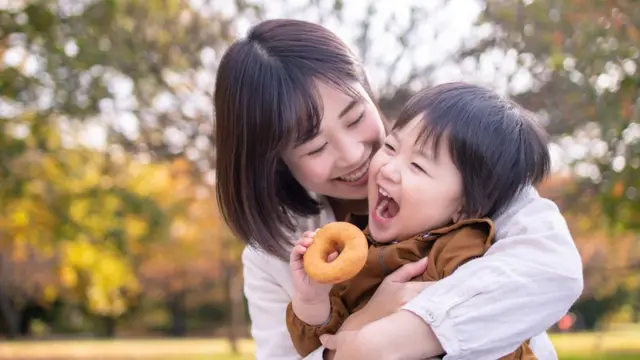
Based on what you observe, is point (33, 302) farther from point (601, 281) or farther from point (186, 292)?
point (601, 281)

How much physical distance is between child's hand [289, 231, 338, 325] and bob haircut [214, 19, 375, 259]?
14.9 inches

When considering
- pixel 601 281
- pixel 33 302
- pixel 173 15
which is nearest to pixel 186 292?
pixel 33 302

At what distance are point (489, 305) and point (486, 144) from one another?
417 millimetres

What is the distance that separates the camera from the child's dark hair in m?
2.05

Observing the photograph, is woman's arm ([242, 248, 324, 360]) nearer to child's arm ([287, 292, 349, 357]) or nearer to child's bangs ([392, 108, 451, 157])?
child's arm ([287, 292, 349, 357])

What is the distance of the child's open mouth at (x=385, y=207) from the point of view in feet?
7.02

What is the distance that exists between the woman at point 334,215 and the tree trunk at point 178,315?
103 ft

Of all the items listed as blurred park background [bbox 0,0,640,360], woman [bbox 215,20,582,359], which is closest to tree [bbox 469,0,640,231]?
blurred park background [bbox 0,0,640,360]

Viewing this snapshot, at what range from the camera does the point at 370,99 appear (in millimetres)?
2457

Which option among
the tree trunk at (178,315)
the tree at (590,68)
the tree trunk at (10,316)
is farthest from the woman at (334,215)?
the tree trunk at (178,315)

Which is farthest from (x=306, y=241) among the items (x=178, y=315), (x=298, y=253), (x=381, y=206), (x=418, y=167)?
(x=178, y=315)

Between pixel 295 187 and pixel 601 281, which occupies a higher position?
pixel 295 187

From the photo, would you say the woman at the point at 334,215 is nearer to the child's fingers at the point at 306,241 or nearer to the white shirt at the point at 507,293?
the white shirt at the point at 507,293

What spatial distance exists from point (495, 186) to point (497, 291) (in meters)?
0.32
